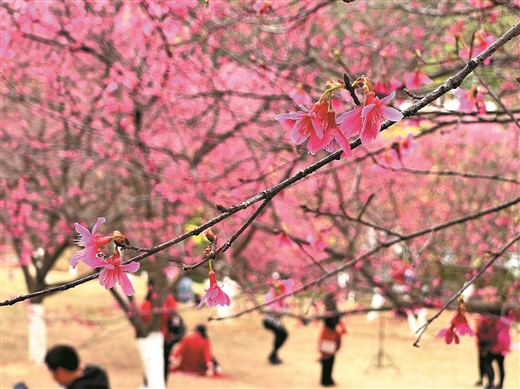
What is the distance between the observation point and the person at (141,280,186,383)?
894 centimetres

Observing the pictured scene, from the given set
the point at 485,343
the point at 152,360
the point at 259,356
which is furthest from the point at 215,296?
the point at 259,356

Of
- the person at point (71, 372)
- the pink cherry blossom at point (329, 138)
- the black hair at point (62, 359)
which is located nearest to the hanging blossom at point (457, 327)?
the pink cherry blossom at point (329, 138)

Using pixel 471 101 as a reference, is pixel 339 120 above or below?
below

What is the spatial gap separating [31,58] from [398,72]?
5.67 metres

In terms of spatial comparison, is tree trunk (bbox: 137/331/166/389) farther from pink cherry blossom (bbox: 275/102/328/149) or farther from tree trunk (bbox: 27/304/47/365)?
pink cherry blossom (bbox: 275/102/328/149)

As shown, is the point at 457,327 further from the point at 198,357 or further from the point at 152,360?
the point at 198,357

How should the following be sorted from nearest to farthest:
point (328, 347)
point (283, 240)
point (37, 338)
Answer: point (283, 240) < point (328, 347) < point (37, 338)

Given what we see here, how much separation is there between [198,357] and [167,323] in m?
1.17

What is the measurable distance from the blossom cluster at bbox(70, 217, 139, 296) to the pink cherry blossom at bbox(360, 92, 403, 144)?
60 centimetres

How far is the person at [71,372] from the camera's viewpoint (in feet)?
17.7

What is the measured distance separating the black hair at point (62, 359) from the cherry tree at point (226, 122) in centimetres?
165

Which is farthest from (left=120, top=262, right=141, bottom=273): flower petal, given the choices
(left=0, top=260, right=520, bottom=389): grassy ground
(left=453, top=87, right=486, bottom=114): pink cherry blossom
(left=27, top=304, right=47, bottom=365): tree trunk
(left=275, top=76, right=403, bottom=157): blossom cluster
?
(left=27, top=304, right=47, bottom=365): tree trunk

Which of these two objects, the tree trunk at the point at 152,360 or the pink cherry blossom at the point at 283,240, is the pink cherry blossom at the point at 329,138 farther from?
the tree trunk at the point at 152,360

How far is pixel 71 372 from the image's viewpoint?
5.56 metres
